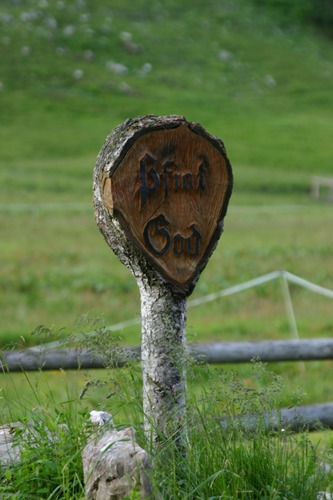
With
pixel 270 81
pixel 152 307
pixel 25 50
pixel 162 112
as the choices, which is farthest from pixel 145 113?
pixel 152 307

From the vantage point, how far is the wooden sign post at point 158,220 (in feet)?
15.1

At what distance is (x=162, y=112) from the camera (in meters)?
47.4

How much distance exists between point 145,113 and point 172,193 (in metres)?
44.2

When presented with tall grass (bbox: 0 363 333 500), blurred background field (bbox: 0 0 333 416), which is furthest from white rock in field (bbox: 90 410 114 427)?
blurred background field (bbox: 0 0 333 416)

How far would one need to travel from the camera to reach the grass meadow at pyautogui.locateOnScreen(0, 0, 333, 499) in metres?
10.9

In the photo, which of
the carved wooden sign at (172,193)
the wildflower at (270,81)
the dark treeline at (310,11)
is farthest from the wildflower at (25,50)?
the carved wooden sign at (172,193)

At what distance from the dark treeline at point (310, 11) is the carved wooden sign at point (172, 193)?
238ft

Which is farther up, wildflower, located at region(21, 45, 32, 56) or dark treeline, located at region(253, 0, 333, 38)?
dark treeline, located at region(253, 0, 333, 38)

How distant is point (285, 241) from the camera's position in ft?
67.4

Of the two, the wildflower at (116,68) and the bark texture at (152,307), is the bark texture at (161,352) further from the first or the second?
the wildflower at (116,68)

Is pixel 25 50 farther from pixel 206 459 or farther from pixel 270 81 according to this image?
pixel 206 459

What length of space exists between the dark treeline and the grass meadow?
1609 millimetres

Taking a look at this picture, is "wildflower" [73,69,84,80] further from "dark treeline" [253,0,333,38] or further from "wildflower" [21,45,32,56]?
"dark treeline" [253,0,333,38]

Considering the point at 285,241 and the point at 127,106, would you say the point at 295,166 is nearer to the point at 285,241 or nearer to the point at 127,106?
the point at 127,106
